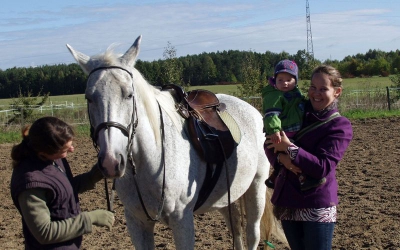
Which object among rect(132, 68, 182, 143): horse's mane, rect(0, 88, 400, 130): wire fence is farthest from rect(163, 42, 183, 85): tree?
rect(132, 68, 182, 143): horse's mane

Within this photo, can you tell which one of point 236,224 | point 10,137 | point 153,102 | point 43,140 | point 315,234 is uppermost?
point 153,102

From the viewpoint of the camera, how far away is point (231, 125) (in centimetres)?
368

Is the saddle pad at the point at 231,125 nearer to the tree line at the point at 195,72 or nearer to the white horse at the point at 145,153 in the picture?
the white horse at the point at 145,153

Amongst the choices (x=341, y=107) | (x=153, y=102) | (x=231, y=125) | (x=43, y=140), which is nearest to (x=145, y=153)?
(x=153, y=102)

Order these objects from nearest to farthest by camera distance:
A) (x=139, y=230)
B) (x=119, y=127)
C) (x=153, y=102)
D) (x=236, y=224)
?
(x=119, y=127)
(x=153, y=102)
(x=139, y=230)
(x=236, y=224)

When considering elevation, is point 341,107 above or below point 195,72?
below

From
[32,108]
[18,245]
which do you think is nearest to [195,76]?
[32,108]

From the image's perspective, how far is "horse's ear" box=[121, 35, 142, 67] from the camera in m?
2.63

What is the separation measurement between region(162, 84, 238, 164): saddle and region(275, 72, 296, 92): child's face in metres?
0.71

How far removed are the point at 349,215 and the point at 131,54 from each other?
3832mm

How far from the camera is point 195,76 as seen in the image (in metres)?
37.8

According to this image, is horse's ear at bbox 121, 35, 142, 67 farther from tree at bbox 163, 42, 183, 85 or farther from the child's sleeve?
tree at bbox 163, 42, 183, 85

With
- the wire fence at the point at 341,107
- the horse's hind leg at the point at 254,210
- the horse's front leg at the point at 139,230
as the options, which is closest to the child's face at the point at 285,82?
the horse's front leg at the point at 139,230

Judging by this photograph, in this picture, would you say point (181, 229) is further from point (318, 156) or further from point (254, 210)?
point (254, 210)
